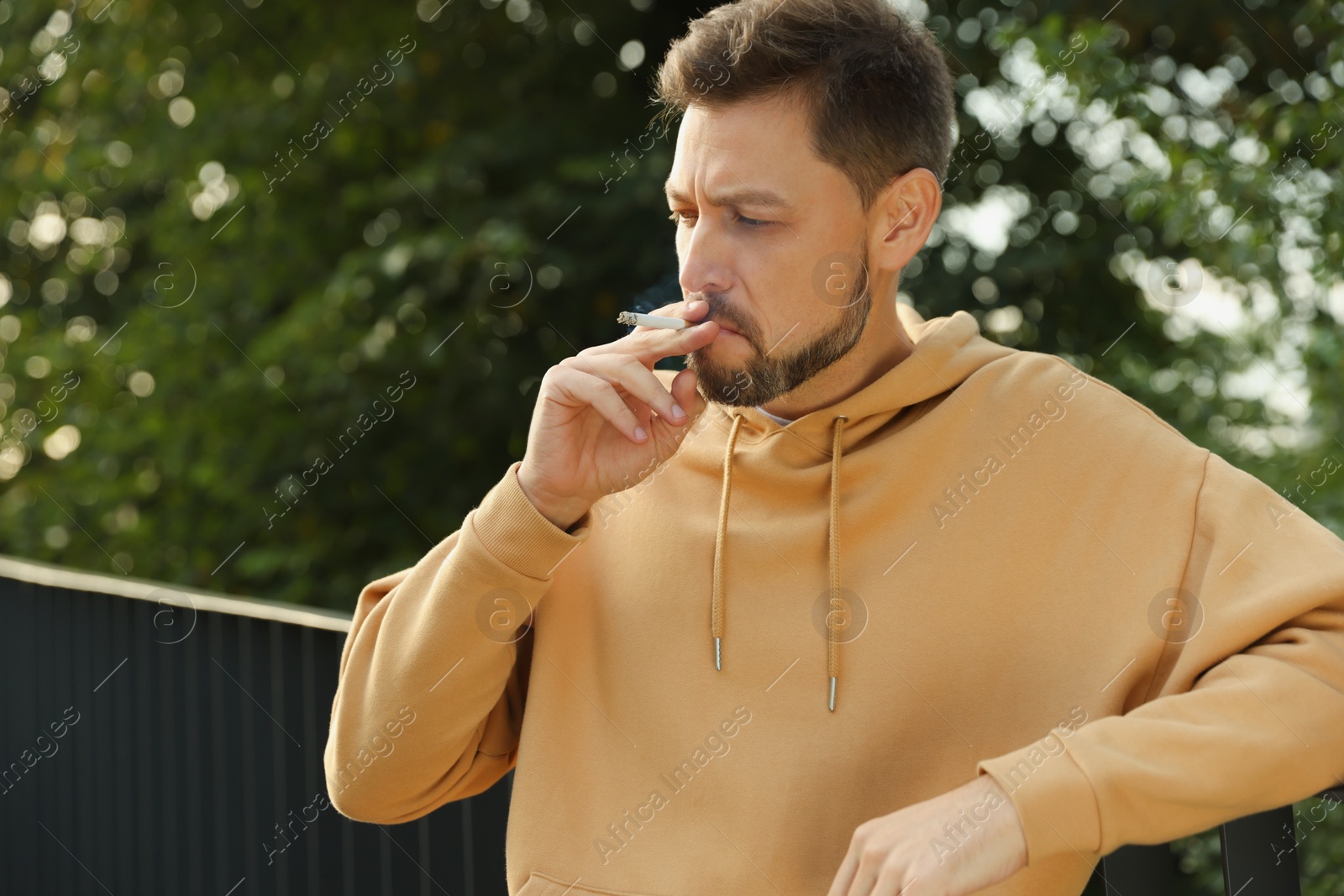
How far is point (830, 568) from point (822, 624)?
0.08 meters

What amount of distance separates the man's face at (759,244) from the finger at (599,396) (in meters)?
0.12

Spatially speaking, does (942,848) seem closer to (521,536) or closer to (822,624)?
(822,624)

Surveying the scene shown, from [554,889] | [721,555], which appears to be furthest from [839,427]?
[554,889]

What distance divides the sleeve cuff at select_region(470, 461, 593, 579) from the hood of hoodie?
22cm

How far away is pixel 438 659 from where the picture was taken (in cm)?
167

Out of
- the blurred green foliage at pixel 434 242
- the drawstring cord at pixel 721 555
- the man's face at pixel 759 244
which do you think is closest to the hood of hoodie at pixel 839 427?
the drawstring cord at pixel 721 555

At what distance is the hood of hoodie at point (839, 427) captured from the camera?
171 cm

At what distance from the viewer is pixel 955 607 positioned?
1604 millimetres

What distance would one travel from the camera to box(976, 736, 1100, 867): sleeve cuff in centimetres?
124

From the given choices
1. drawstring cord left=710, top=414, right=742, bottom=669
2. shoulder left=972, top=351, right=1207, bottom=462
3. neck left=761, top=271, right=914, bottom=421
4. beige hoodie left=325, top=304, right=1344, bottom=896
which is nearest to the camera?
beige hoodie left=325, top=304, right=1344, bottom=896

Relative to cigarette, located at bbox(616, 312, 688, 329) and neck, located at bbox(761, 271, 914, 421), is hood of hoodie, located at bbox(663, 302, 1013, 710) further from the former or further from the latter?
cigarette, located at bbox(616, 312, 688, 329)

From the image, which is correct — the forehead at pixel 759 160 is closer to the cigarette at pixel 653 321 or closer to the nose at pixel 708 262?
the nose at pixel 708 262

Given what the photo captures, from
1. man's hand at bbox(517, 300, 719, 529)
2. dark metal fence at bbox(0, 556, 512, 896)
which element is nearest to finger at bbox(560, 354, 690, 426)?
man's hand at bbox(517, 300, 719, 529)

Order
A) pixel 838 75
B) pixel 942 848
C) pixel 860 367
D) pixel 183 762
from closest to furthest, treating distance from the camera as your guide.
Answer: pixel 942 848 → pixel 838 75 → pixel 860 367 → pixel 183 762
